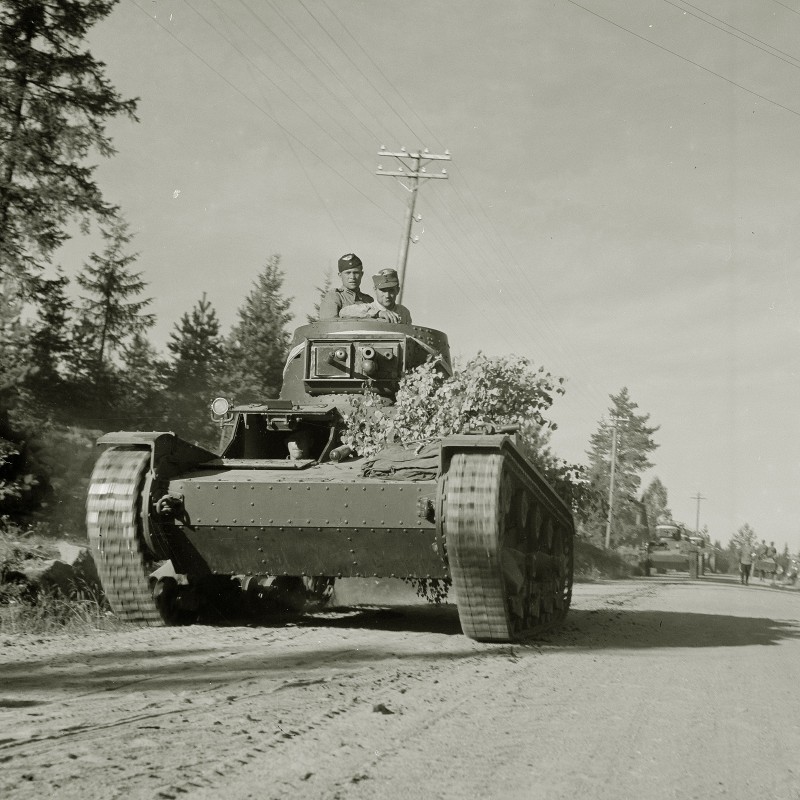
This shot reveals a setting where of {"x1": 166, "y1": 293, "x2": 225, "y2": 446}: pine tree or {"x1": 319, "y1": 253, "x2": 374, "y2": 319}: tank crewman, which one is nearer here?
{"x1": 319, "y1": 253, "x2": 374, "y2": 319}: tank crewman

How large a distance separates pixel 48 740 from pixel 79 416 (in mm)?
20722

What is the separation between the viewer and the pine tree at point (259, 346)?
33969mm

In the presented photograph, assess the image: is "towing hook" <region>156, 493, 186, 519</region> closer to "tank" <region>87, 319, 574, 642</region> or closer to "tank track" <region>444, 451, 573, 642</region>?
"tank" <region>87, 319, 574, 642</region>

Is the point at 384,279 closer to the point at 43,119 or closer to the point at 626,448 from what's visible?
the point at 43,119

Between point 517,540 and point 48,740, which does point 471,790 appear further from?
point 517,540

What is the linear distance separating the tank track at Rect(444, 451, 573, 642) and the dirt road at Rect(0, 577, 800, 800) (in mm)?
283

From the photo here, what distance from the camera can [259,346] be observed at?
38031 millimetres

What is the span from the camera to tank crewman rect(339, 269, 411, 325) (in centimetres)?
1016

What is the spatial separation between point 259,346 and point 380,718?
34.3 meters

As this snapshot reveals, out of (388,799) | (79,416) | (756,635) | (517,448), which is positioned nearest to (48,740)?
(388,799)

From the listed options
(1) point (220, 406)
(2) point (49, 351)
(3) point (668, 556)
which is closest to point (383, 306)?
(1) point (220, 406)

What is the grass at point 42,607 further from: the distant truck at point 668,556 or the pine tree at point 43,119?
the distant truck at point 668,556

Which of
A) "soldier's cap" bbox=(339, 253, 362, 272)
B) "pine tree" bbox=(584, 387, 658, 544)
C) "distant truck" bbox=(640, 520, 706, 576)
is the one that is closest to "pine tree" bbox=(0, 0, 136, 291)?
"soldier's cap" bbox=(339, 253, 362, 272)

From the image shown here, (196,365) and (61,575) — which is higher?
(196,365)
